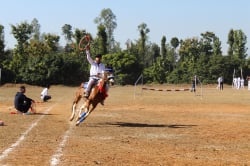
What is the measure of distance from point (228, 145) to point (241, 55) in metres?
84.2

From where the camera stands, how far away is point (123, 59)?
263ft

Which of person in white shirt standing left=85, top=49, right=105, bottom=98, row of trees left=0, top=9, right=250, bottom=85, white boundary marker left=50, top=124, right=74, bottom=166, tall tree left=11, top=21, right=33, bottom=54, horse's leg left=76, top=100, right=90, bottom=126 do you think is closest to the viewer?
white boundary marker left=50, top=124, right=74, bottom=166

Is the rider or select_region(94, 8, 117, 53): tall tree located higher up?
select_region(94, 8, 117, 53): tall tree

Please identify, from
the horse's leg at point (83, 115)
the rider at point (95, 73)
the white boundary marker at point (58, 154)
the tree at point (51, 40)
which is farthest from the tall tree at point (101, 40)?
the white boundary marker at point (58, 154)

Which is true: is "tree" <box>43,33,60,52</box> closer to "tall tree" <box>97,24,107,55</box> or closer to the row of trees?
the row of trees

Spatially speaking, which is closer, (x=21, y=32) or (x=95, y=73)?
(x=95, y=73)

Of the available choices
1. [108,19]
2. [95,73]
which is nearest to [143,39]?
[108,19]

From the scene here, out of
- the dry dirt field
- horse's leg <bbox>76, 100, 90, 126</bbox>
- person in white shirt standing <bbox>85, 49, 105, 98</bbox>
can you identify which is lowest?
the dry dirt field

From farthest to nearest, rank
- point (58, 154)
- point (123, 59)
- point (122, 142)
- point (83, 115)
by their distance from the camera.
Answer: point (123, 59), point (83, 115), point (122, 142), point (58, 154)

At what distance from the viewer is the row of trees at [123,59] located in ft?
234

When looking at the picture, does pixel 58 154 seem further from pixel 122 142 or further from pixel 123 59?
pixel 123 59

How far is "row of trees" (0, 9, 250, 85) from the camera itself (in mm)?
71438

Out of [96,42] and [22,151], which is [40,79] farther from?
[22,151]

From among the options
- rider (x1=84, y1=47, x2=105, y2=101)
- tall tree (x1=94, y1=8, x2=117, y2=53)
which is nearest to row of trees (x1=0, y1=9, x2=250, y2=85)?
tall tree (x1=94, y1=8, x2=117, y2=53)
